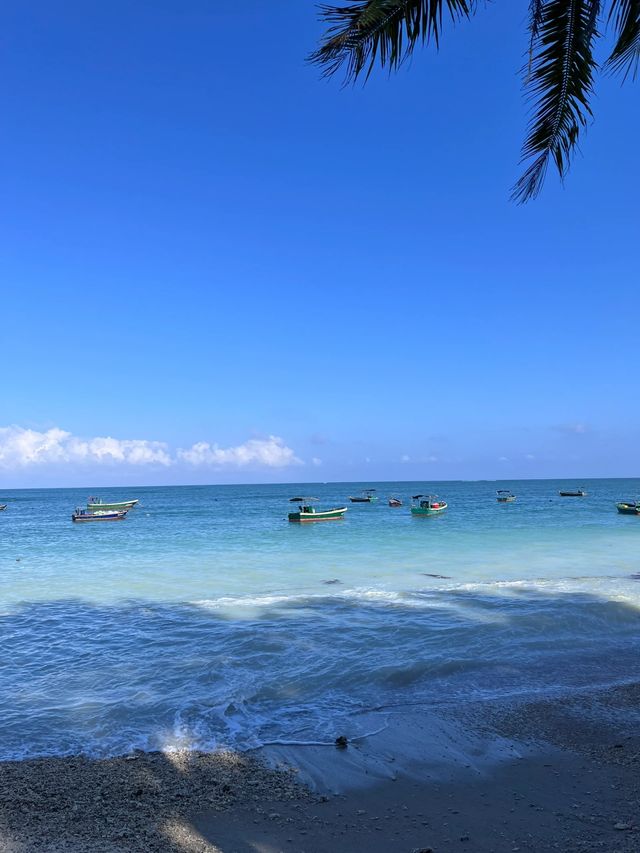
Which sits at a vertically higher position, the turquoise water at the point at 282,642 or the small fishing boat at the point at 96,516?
the turquoise water at the point at 282,642

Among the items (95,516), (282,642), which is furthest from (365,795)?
(95,516)

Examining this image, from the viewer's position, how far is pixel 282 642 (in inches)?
504

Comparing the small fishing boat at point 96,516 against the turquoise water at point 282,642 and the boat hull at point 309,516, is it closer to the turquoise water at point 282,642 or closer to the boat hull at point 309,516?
the boat hull at point 309,516

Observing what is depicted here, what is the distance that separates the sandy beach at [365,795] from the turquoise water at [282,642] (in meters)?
0.85

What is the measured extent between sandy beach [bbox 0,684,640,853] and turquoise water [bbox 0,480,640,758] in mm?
852

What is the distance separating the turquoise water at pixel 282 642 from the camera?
8.79 metres

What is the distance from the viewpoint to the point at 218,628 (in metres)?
14.2

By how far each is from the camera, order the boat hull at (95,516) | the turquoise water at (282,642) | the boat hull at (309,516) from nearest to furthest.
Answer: the turquoise water at (282,642) < the boat hull at (309,516) < the boat hull at (95,516)

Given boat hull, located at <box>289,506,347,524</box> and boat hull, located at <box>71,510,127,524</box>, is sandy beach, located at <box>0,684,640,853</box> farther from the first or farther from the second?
boat hull, located at <box>71,510,127,524</box>

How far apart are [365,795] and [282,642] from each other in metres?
6.68

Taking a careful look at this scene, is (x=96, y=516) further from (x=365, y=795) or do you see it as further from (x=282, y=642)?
(x=365, y=795)

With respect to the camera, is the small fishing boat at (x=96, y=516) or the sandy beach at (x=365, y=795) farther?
the small fishing boat at (x=96, y=516)

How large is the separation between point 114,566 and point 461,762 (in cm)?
2264

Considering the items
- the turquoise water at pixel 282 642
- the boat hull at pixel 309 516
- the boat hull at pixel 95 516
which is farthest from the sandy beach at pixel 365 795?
the boat hull at pixel 95 516
